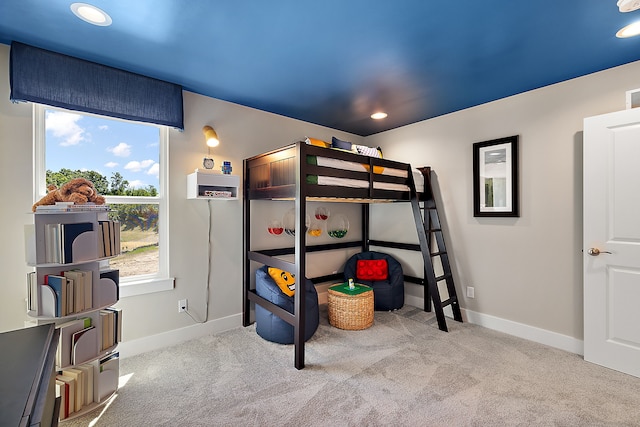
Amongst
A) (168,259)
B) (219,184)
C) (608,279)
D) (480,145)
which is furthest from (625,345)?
(168,259)

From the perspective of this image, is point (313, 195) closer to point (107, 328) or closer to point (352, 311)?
point (352, 311)

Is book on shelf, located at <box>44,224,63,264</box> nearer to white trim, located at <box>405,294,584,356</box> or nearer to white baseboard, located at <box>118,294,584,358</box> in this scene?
white baseboard, located at <box>118,294,584,358</box>

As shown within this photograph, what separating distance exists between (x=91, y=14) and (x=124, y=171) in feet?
4.16

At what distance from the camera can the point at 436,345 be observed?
272 centimetres

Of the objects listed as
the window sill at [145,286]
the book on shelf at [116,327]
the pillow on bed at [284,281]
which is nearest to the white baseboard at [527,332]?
the pillow on bed at [284,281]

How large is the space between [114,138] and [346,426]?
9.37ft

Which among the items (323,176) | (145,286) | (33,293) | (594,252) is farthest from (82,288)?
(594,252)

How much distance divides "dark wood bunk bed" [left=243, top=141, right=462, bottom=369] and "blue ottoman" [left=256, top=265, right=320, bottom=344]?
0.24ft

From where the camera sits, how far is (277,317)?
9.05 feet

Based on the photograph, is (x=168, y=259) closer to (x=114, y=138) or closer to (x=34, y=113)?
(x=114, y=138)

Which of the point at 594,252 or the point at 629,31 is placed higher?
the point at 629,31

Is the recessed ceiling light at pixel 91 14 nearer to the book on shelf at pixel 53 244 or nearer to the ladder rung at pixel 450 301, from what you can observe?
the book on shelf at pixel 53 244

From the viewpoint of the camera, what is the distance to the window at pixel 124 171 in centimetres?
228

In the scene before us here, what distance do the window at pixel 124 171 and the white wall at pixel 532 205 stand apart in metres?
3.10
